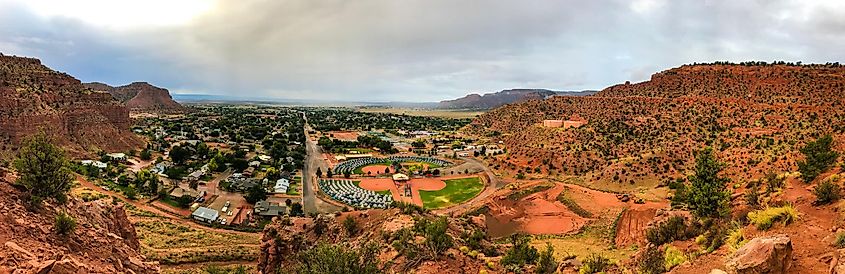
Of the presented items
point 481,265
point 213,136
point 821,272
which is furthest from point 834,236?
point 213,136

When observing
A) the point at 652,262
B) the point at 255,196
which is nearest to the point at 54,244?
the point at 652,262

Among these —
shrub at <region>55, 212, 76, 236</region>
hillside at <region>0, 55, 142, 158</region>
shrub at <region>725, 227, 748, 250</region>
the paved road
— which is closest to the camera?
shrub at <region>725, 227, 748, 250</region>

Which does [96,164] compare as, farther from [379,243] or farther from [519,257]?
[519,257]

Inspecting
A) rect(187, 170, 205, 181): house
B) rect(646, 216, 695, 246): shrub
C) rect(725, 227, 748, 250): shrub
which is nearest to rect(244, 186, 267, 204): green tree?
rect(187, 170, 205, 181): house

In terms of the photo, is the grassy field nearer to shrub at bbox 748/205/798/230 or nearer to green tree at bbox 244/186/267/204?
green tree at bbox 244/186/267/204

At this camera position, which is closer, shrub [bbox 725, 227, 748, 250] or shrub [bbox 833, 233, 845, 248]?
shrub [bbox 833, 233, 845, 248]
